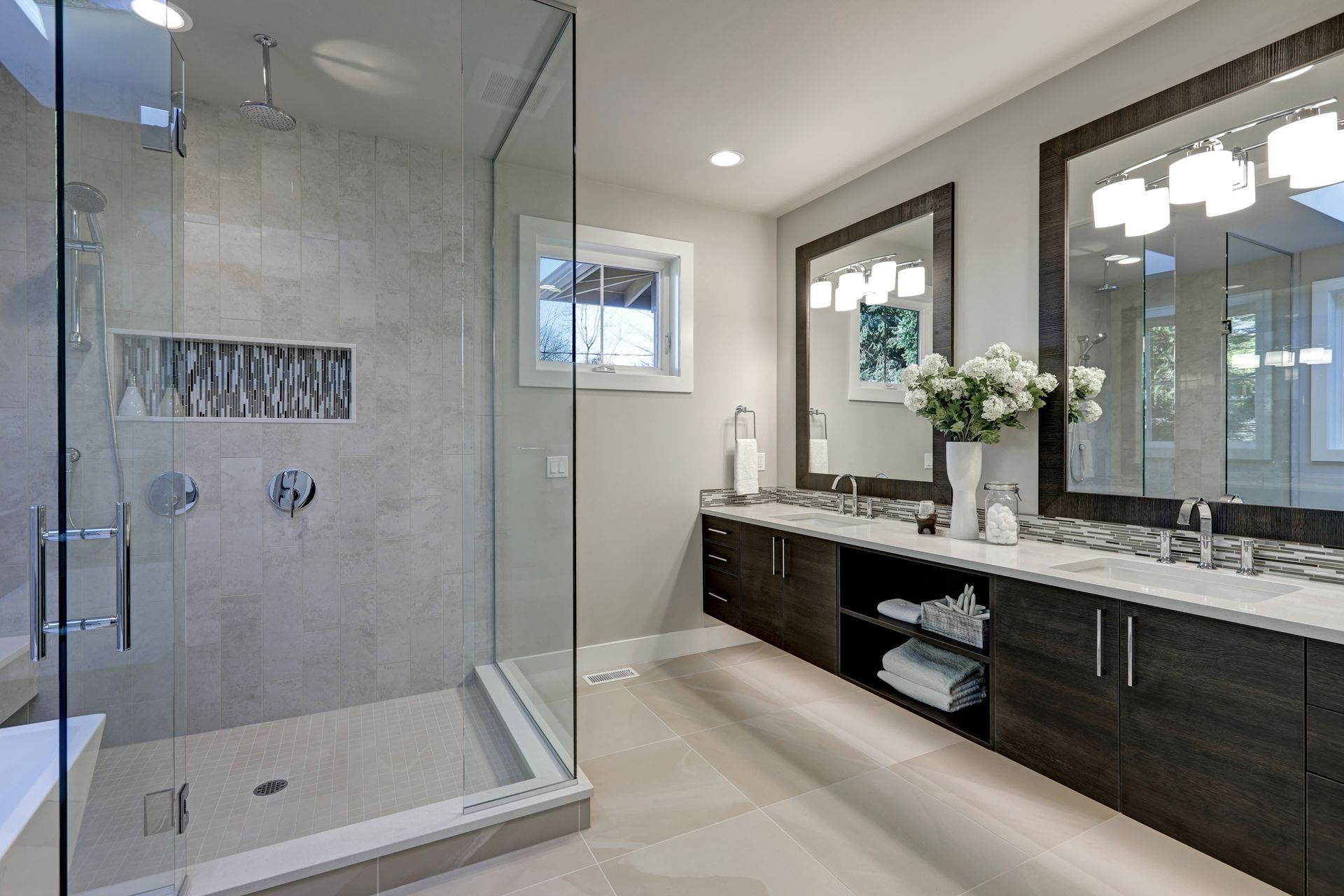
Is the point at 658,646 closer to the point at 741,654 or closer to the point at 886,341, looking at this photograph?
the point at 741,654

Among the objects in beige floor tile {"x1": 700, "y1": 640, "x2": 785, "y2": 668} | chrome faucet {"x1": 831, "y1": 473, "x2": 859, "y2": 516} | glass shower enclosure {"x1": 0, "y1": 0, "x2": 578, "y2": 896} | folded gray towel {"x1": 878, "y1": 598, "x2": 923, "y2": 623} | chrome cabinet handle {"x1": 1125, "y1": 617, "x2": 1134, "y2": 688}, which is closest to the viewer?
glass shower enclosure {"x1": 0, "y1": 0, "x2": 578, "y2": 896}

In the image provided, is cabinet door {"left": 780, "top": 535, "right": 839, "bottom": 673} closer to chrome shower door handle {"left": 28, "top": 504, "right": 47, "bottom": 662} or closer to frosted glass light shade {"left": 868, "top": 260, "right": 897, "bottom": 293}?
frosted glass light shade {"left": 868, "top": 260, "right": 897, "bottom": 293}

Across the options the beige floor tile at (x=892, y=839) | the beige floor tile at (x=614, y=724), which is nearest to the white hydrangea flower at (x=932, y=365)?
the beige floor tile at (x=892, y=839)

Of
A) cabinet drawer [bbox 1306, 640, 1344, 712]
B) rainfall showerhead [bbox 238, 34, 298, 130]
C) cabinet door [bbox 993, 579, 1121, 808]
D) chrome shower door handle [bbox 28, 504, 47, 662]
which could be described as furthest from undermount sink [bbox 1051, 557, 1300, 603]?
rainfall showerhead [bbox 238, 34, 298, 130]

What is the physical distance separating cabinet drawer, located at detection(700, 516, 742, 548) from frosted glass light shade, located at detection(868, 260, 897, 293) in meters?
1.40

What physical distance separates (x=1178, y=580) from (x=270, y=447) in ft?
10.9

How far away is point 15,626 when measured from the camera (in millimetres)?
2061

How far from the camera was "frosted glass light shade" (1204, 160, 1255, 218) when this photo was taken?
1769 millimetres

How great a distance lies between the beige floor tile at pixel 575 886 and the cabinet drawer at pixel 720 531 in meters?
1.72

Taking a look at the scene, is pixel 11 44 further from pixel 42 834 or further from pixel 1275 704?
pixel 1275 704

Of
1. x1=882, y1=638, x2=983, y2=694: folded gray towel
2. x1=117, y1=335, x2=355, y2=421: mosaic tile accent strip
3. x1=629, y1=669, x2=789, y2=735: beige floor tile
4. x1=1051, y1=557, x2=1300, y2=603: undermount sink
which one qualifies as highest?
x1=117, y1=335, x2=355, y2=421: mosaic tile accent strip

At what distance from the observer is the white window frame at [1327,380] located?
1589mm

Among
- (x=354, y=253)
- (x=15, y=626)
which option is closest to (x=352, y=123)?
(x=354, y=253)

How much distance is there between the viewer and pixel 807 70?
222cm
